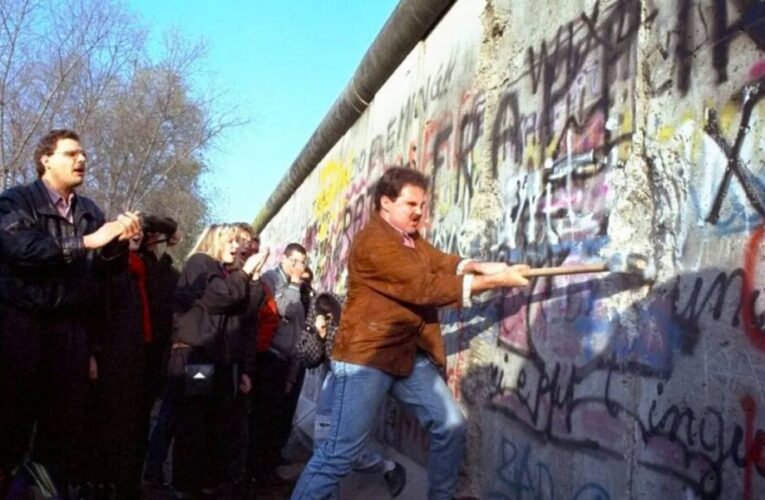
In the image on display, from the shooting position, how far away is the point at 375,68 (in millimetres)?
8031

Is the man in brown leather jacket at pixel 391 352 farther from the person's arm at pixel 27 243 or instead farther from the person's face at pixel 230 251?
the person's face at pixel 230 251

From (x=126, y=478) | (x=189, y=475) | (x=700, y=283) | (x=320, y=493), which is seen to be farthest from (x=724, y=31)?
(x=189, y=475)

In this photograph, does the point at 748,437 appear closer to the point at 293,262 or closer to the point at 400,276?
the point at 400,276

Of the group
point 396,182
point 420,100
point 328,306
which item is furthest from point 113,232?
point 420,100

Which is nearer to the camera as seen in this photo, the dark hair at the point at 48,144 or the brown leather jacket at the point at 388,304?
the brown leather jacket at the point at 388,304

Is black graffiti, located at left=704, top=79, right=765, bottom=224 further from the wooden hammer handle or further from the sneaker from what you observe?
the sneaker

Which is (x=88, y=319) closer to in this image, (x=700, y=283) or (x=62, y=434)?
(x=62, y=434)

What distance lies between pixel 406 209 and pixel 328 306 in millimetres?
1685

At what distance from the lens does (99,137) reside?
62.7 feet

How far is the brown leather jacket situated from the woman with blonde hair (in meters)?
1.52

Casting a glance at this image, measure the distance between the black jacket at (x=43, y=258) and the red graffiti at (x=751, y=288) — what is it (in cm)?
291

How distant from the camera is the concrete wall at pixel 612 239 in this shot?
2.53 metres

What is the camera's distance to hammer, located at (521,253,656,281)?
3.00 meters

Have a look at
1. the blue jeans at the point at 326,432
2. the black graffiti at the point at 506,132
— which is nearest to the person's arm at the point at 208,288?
the blue jeans at the point at 326,432
